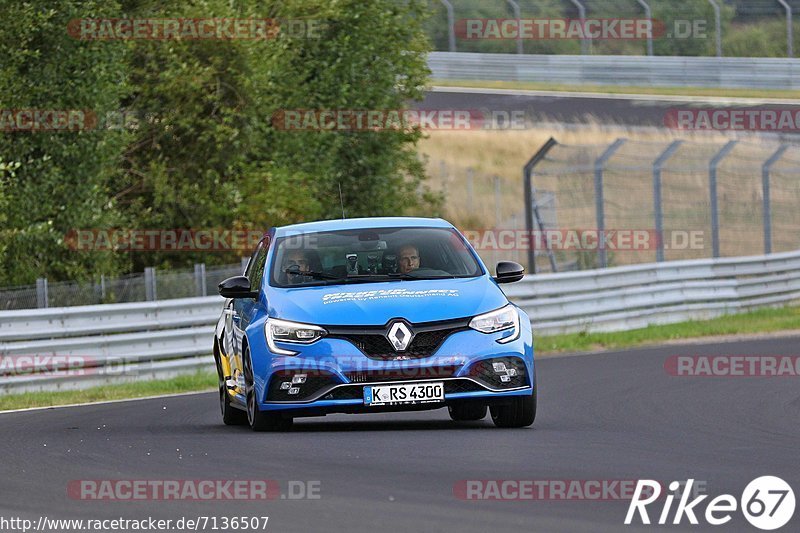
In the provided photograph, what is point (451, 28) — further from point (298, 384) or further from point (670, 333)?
point (298, 384)

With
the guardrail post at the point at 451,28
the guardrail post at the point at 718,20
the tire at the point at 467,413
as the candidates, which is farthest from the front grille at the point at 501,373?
the guardrail post at the point at 451,28

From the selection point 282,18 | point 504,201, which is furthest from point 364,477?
point 504,201

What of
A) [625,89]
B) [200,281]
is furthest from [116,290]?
[625,89]

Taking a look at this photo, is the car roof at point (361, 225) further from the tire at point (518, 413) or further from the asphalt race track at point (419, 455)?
the tire at point (518, 413)

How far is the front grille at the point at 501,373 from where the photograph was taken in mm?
10992

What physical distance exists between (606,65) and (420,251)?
A: 35.1 metres

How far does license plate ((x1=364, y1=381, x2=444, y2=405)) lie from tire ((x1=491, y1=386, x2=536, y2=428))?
653 millimetres

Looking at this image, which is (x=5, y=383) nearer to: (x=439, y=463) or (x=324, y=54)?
(x=439, y=463)

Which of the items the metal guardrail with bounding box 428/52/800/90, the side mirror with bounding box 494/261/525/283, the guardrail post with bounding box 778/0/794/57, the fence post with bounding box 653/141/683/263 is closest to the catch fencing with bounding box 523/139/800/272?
the fence post with bounding box 653/141/683/263

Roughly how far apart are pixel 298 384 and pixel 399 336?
29.8 inches

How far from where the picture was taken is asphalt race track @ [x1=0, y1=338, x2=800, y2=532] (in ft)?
24.3

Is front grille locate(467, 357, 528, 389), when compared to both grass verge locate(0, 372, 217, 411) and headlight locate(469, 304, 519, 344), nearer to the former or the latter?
headlight locate(469, 304, 519, 344)

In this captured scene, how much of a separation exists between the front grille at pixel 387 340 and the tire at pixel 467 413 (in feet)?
3.67

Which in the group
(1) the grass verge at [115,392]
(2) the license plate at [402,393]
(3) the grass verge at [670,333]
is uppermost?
(2) the license plate at [402,393]
